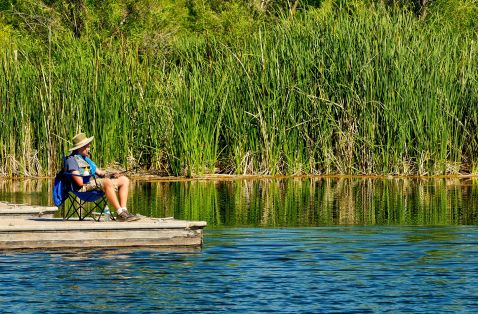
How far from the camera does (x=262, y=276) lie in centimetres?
1241

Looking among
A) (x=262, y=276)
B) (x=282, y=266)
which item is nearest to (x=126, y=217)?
(x=282, y=266)

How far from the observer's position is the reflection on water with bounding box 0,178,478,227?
58.4ft

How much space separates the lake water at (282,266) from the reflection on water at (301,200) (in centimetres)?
4

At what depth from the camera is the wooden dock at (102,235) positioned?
1435cm

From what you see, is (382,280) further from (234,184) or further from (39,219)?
(234,184)

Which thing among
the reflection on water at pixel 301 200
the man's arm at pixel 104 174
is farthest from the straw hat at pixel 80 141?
the reflection on water at pixel 301 200

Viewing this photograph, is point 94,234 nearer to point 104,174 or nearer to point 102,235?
point 102,235

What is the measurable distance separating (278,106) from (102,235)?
1136 cm

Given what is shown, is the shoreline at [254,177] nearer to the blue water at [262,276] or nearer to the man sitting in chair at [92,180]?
the blue water at [262,276]

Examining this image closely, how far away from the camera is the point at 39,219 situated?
620 inches

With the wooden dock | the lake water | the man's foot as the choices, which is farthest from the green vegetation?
the wooden dock

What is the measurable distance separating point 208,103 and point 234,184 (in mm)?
1846

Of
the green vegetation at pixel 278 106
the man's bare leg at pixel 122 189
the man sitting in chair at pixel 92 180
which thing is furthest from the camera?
the green vegetation at pixel 278 106

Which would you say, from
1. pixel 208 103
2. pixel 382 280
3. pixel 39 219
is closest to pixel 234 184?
pixel 208 103
